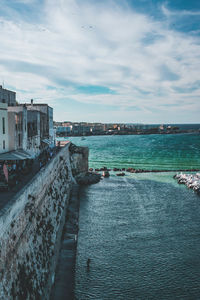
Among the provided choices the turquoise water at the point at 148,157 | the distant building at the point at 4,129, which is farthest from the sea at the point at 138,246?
the turquoise water at the point at 148,157

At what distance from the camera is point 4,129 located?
2023cm

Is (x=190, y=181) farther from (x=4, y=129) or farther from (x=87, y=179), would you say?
(x=4, y=129)

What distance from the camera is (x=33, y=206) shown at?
11094mm

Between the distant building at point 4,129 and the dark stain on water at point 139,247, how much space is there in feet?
27.2

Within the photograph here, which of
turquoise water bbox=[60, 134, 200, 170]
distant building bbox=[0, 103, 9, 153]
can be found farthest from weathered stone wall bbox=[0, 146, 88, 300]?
turquoise water bbox=[60, 134, 200, 170]

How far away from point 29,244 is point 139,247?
9389 mm

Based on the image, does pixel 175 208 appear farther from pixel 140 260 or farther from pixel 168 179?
pixel 168 179

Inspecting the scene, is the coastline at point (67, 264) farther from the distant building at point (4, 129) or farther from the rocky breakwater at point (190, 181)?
the rocky breakwater at point (190, 181)

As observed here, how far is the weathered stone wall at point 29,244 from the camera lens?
295 inches

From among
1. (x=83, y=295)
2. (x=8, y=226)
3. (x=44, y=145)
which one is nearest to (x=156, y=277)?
(x=83, y=295)

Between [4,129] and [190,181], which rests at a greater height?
[4,129]

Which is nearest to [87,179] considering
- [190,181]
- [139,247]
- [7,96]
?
[190,181]

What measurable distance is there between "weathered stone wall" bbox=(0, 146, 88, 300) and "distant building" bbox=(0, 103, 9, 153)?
7.10m

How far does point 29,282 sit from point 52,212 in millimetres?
6327
